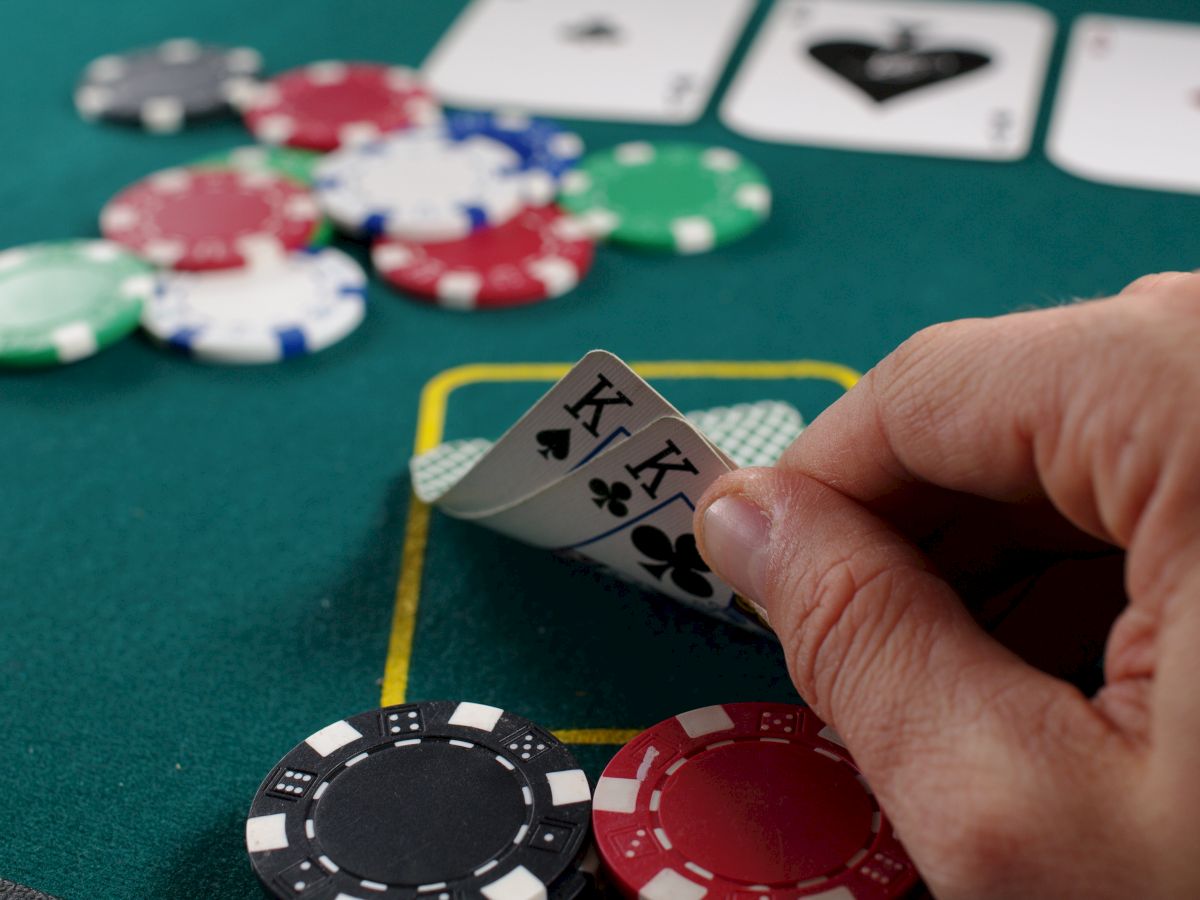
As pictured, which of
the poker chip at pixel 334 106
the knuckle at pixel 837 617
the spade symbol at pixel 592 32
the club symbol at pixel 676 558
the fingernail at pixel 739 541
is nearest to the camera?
the knuckle at pixel 837 617

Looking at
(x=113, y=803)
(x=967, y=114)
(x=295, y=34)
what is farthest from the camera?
(x=295, y=34)

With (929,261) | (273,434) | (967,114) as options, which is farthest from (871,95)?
(273,434)

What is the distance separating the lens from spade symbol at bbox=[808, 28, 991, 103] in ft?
11.5

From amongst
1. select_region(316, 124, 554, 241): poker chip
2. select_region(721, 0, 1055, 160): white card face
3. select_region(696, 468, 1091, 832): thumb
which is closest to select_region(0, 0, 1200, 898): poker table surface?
select_region(721, 0, 1055, 160): white card face

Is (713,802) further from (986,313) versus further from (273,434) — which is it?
(986,313)

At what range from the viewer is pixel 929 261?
273cm

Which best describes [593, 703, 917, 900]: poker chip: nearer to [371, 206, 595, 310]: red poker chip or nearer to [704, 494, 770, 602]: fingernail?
[704, 494, 770, 602]: fingernail

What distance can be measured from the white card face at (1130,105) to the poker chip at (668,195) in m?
0.79

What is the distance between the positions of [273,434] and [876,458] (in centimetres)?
121

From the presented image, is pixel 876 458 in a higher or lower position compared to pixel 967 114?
higher

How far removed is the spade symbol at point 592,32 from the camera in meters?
3.79

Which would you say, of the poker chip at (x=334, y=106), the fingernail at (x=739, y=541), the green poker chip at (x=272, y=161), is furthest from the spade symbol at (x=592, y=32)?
the fingernail at (x=739, y=541)

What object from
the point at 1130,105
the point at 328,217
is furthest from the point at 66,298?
the point at 1130,105

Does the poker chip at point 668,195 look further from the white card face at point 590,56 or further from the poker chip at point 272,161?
the poker chip at point 272,161
